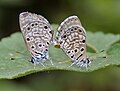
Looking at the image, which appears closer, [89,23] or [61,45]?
[61,45]

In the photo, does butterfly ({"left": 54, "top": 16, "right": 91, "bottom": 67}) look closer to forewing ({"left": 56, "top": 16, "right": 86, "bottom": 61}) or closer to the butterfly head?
forewing ({"left": 56, "top": 16, "right": 86, "bottom": 61})

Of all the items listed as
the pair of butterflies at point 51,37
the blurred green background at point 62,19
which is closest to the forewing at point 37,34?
the pair of butterflies at point 51,37

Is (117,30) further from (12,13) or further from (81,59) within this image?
(81,59)

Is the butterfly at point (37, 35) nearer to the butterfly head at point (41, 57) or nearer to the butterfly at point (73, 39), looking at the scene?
the butterfly head at point (41, 57)

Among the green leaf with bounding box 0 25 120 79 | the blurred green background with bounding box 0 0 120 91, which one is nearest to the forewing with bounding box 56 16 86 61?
the green leaf with bounding box 0 25 120 79

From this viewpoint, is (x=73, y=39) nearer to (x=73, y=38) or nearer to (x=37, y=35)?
(x=73, y=38)
